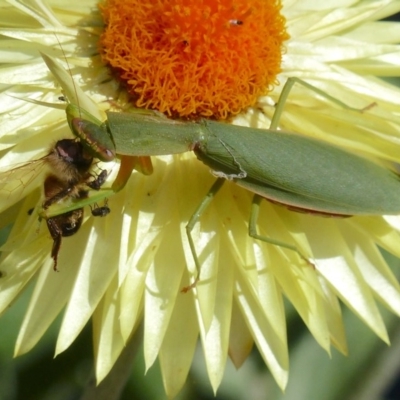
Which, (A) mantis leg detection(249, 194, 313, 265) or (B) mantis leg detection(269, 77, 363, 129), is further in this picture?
(B) mantis leg detection(269, 77, 363, 129)

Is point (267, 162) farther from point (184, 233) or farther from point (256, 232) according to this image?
point (184, 233)

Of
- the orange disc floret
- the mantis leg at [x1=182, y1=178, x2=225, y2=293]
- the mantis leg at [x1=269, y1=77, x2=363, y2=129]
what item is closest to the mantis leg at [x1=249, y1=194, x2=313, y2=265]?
the mantis leg at [x1=182, y1=178, x2=225, y2=293]

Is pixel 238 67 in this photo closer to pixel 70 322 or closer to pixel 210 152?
pixel 210 152

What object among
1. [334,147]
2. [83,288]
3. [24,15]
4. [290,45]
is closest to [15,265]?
[83,288]

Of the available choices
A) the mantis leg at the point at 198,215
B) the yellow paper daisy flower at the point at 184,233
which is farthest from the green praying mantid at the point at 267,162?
the yellow paper daisy flower at the point at 184,233

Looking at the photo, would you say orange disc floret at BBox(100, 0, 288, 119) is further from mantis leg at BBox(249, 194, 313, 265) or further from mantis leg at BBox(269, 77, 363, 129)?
mantis leg at BBox(249, 194, 313, 265)

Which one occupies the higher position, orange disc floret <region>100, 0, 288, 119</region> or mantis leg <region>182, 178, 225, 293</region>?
orange disc floret <region>100, 0, 288, 119</region>

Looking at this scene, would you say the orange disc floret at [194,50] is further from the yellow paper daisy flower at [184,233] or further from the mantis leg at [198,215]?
the mantis leg at [198,215]
